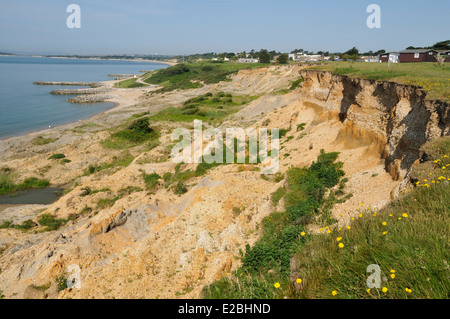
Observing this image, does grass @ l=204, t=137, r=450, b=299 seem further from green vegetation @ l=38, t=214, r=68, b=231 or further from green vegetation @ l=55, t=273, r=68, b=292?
green vegetation @ l=38, t=214, r=68, b=231

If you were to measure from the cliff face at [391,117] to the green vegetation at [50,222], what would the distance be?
19902mm

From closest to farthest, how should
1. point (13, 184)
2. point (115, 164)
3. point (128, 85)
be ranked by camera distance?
point (13, 184)
point (115, 164)
point (128, 85)

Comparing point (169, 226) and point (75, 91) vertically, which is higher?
point (75, 91)

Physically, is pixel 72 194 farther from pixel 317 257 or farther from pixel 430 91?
pixel 430 91

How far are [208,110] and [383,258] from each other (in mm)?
49147

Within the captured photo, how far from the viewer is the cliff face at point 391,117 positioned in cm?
1097

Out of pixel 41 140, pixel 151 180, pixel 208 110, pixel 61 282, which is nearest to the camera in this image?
pixel 61 282

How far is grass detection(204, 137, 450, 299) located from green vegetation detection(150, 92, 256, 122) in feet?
134

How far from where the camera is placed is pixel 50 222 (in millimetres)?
19672

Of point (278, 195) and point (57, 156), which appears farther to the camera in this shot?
point (57, 156)

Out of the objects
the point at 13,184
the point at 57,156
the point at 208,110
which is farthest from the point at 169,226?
the point at 208,110

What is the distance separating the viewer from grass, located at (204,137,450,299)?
14.3ft

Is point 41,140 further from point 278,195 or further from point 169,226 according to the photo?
point 278,195

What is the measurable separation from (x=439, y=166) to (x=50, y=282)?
565 inches
